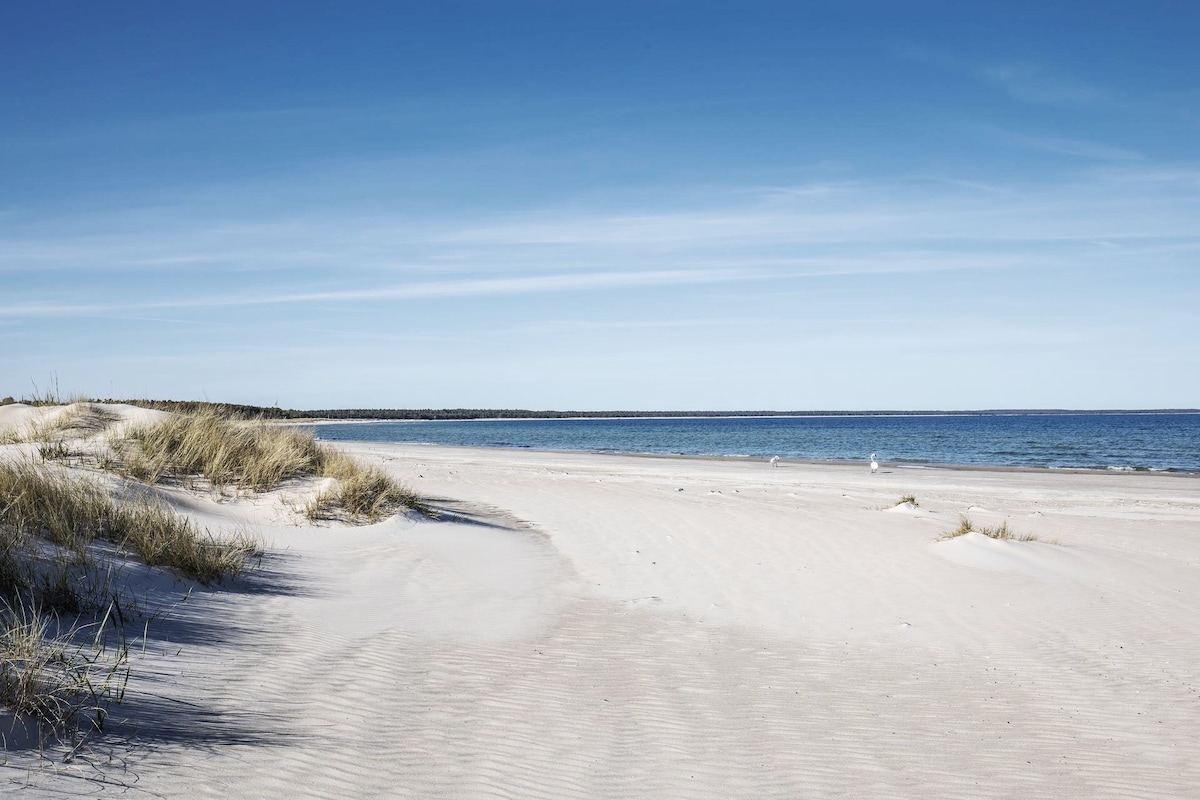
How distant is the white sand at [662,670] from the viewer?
4.04 m

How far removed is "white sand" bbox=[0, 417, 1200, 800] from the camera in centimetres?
404

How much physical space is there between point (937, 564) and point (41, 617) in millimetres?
9765

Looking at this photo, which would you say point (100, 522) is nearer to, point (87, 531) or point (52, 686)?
point (87, 531)

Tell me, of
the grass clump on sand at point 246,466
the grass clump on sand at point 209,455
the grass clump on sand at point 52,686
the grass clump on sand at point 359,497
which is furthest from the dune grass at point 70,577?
the grass clump on sand at point 359,497

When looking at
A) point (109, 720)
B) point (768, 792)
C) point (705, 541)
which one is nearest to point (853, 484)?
point (705, 541)

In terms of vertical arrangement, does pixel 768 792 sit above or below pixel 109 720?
below

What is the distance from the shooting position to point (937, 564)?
10.7 metres

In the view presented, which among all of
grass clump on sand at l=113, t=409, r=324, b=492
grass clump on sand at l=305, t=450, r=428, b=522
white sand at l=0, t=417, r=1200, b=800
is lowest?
white sand at l=0, t=417, r=1200, b=800

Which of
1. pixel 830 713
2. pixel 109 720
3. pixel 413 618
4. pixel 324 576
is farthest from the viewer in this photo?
pixel 324 576

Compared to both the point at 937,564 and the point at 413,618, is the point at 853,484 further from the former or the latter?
the point at 413,618

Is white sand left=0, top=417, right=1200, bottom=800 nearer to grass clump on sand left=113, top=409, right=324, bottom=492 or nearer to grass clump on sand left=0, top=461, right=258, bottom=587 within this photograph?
grass clump on sand left=0, top=461, right=258, bottom=587

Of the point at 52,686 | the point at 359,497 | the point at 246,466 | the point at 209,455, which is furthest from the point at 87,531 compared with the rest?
the point at 209,455

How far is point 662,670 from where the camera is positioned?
6.19 meters

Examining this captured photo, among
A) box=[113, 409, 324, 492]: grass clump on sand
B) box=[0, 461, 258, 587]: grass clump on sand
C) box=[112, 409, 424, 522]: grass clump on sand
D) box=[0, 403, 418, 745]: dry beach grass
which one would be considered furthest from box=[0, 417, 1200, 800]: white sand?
box=[113, 409, 324, 492]: grass clump on sand
